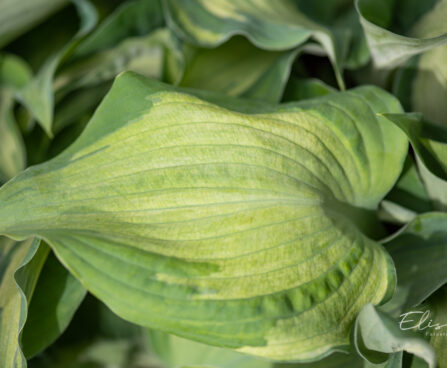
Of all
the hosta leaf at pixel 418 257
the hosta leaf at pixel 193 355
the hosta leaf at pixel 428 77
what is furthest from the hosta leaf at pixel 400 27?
the hosta leaf at pixel 193 355

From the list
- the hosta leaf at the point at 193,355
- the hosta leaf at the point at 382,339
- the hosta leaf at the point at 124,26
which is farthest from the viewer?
the hosta leaf at the point at 124,26

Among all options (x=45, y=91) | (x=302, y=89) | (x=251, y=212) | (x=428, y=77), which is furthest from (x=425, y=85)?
(x=45, y=91)

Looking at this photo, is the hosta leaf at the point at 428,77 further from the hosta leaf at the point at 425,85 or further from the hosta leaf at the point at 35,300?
the hosta leaf at the point at 35,300

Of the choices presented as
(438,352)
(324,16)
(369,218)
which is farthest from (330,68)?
Result: (438,352)

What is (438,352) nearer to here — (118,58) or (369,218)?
(369,218)

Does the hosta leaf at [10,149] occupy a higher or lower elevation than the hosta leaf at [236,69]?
lower

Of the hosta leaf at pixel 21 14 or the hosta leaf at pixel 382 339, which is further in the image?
the hosta leaf at pixel 21 14

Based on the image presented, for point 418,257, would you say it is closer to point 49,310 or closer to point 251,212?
point 251,212

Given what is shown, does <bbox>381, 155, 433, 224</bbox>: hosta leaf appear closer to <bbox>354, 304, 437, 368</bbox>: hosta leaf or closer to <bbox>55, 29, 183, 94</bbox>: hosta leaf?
<bbox>354, 304, 437, 368</bbox>: hosta leaf
